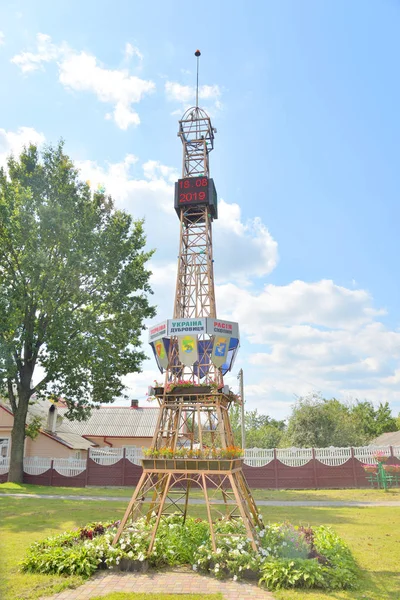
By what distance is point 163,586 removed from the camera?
8031 millimetres

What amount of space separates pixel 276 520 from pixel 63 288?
1618cm

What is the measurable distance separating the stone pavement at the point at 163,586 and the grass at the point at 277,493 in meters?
14.5

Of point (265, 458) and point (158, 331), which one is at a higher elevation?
point (158, 331)

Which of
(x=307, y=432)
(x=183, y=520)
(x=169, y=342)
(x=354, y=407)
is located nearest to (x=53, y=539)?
(x=183, y=520)

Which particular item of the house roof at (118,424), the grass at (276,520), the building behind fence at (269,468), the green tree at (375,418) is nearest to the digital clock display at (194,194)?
the grass at (276,520)

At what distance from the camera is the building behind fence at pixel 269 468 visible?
84.3 ft

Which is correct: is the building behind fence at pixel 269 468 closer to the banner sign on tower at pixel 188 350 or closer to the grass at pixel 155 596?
the banner sign on tower at pixel 188 350

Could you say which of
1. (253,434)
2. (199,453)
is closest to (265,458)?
(199,453)

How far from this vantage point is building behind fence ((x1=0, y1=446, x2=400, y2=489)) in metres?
25.7

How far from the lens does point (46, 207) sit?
2248 cm

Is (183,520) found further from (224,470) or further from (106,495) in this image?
(106,495)

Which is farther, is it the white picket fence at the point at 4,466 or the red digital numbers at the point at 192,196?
the white picket fence at the point at 4,466

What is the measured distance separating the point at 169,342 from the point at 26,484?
19.1 metres

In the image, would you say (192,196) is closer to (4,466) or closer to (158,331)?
(158,331)
